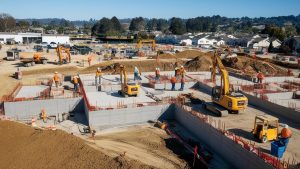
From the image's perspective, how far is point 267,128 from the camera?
13070mm

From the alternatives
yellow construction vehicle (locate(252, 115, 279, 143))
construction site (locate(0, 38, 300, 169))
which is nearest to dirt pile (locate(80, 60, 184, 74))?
construction site (locate(0, 38, 300, 169))

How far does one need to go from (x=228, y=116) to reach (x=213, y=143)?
2833 millimetres

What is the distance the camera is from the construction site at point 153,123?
11867 mm

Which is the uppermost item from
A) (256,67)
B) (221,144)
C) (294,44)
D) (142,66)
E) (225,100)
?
(294,44)

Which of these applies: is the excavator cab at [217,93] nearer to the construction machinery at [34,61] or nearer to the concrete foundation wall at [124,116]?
the concrete foundation wall at [124,116]

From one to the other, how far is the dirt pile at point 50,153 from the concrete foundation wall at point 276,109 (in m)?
9.75

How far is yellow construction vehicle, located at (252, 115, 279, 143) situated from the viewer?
12.9 m

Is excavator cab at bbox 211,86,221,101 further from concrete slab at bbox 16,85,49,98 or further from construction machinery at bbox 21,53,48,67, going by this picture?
construction machinery at bbox 21,53,48,67

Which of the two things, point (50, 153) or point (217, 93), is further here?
point (217, 93)

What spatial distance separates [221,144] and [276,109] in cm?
586

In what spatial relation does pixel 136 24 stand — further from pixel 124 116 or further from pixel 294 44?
pixel 124 116

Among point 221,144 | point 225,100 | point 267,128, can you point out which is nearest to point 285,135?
point 267,128

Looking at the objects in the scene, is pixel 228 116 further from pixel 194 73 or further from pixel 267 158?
pixel 194 73

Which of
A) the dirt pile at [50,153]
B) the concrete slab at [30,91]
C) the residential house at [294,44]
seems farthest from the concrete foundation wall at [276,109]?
the residential house at [294,44]
